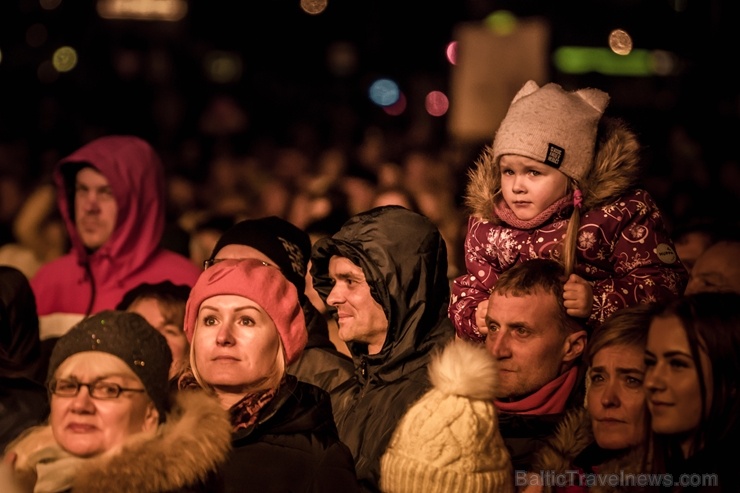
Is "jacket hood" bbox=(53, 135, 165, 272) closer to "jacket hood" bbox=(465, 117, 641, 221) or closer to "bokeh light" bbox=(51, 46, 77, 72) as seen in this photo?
"jacket hood" bbox=(465, 117, 641, 221)

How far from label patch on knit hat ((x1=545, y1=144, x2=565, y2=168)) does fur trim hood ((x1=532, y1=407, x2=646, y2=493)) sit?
137 cm

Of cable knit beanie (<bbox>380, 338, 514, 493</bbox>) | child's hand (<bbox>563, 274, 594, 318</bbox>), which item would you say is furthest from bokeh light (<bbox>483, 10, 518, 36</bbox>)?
cable knit beanie (<bbox>380, 338, 514, 493</bbox>)

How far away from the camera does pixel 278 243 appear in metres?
7.63

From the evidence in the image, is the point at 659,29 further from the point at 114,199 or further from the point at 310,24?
the point at 114,199

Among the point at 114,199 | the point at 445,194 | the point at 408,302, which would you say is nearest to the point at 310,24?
the point at 445,194

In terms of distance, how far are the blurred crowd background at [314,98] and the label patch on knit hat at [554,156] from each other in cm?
51

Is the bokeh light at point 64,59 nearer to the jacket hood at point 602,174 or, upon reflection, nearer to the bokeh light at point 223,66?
the bokeh light at point 223,66

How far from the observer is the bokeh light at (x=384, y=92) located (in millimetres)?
41844

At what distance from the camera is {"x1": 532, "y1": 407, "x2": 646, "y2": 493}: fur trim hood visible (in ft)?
17.4

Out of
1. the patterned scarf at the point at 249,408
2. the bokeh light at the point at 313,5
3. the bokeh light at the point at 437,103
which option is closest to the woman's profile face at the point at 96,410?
the patterned scarf at the point at 249,408

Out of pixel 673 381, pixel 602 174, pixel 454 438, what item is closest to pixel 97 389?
pixel 454 438

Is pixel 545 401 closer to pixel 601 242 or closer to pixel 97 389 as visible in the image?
pixel 601 242

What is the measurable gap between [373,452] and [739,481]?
185cm

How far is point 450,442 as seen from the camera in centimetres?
520
